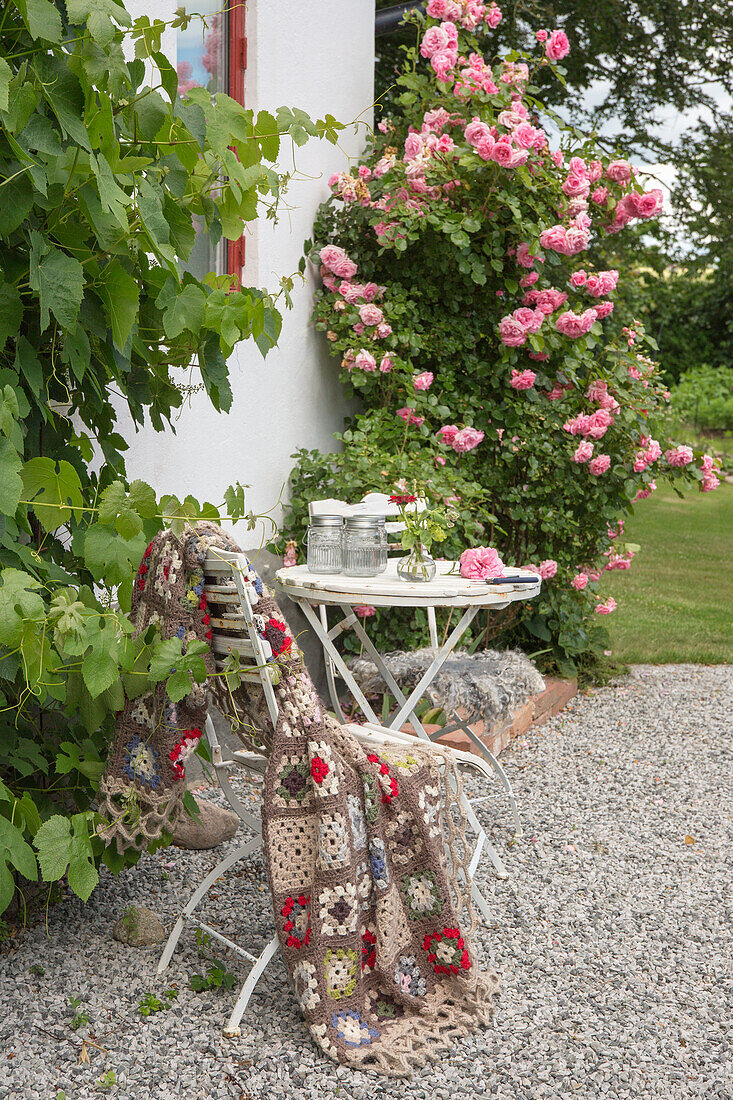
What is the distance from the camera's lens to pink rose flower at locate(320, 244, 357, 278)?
4.79m

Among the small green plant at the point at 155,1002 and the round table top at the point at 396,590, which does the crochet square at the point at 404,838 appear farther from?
the round table top at the point at 396,590

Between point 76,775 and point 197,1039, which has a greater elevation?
point 76,775

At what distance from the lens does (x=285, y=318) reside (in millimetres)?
4570

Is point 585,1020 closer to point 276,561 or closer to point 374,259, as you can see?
point 276,561

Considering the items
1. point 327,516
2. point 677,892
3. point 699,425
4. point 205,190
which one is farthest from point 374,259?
point 699,425

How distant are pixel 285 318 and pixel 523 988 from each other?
3.06 metres

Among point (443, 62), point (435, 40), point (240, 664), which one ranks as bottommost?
point (240, 664)

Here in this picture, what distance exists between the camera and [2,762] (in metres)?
2.43

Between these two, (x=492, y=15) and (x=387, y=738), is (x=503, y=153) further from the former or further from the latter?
(x=387, y=738)

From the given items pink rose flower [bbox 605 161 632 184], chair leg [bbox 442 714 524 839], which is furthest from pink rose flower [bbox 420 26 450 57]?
chair leg [bbox 442 714 524 839]

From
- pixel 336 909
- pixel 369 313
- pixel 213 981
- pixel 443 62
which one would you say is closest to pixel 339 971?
pixel 336 909

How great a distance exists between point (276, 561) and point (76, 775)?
2.08 m

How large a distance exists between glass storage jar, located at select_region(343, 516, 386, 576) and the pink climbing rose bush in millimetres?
1200

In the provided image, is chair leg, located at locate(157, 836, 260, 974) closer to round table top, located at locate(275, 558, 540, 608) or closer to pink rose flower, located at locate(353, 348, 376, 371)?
round table top, located at locate(275, 558, 540, 608)
